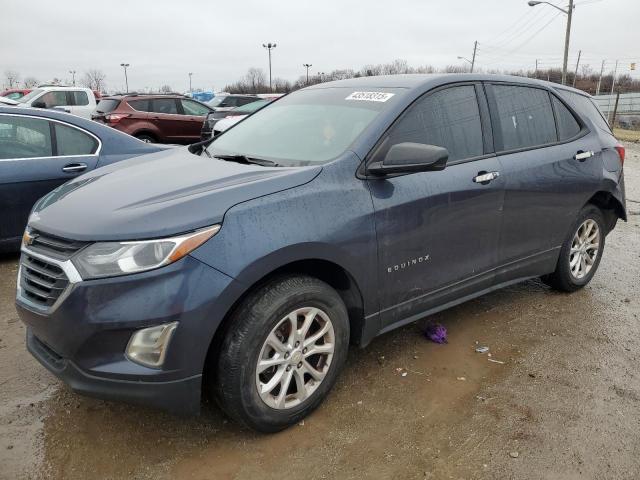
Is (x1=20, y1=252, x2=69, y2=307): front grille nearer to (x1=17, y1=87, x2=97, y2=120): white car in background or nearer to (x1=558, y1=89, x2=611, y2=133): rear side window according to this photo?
(x1=558, y1=89, x2=611, y2=133): rear side window

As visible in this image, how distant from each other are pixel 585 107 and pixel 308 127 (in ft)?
8.53

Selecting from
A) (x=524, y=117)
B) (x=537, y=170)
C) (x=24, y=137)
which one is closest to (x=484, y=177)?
(x=537, y=170)

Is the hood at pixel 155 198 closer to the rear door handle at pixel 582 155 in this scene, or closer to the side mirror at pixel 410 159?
the side mirror at pixel 410 159

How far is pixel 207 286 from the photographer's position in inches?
86.9

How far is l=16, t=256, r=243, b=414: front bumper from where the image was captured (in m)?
2.14

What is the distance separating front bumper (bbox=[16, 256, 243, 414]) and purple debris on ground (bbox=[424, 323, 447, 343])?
1816 millimetres

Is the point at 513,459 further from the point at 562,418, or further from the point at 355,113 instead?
the point at 355,113

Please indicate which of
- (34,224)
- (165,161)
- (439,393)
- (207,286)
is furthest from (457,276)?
(34,224)

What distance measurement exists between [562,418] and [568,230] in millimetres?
1798

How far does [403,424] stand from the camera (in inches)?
108

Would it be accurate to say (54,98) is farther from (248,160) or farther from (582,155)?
(582,155)

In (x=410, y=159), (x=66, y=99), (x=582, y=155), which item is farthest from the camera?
(x=66, y=99)

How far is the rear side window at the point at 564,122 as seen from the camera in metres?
4.08

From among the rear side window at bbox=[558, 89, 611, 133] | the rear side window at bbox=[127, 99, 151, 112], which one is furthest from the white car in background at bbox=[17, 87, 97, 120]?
the rear side window at bbox=[558, 89, 611, 133]
